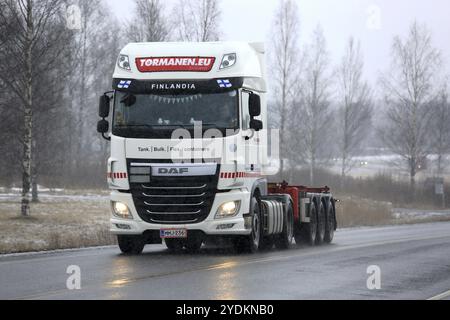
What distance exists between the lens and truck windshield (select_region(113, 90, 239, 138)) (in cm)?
1645

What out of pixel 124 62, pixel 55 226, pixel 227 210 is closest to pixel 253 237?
pixel 227 210

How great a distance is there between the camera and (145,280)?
12.5m

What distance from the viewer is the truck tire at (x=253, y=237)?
17.6 m

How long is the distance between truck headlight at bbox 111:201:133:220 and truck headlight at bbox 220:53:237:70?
3.24m

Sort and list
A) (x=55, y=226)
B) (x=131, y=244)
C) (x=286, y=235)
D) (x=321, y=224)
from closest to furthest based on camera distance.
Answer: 1. (x=131, y=244)
2. (x=286, y=235)
3. (x=321, y=224)
4. (x=55, y=226)

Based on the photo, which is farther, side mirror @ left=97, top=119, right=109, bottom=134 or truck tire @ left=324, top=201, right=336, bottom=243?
truck tire @ left=324, top=201, right=336, bottom=243

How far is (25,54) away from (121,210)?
13565mm

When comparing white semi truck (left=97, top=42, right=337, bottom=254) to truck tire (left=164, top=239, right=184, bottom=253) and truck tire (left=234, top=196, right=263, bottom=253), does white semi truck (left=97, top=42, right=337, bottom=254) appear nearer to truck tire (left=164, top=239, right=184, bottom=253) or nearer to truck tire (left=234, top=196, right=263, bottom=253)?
truck tire (left=234, top=196, right=263, bottom=253)

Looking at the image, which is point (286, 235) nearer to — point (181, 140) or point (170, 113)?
point (181, 140)

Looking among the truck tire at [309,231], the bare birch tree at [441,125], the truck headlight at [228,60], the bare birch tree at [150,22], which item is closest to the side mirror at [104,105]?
the truck headlight at [228,60]

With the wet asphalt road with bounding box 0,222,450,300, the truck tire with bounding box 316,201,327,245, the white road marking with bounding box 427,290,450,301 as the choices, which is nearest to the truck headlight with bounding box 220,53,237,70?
the wet asphalt road with bounding box 0,222,450,300

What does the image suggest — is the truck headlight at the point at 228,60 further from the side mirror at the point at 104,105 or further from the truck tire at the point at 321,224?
the truck tire at the point at 321,224

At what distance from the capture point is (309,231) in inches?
864
